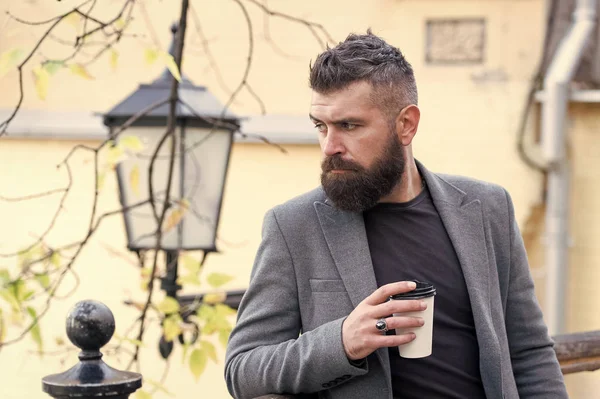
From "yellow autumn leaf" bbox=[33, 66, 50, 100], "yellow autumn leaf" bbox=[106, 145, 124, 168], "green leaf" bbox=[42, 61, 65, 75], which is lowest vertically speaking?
"yellow autumn leaf" bbox=[106, 145, 124, 168]

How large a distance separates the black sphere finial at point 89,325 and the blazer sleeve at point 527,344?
0.99 meters

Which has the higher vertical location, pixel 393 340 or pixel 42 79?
pixel 42 79

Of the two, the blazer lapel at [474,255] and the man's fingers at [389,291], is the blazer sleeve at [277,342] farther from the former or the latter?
the blazer lapel at [474,255]

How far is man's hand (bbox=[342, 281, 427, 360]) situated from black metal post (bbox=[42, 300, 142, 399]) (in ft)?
1.41

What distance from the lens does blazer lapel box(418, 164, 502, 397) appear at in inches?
99.0

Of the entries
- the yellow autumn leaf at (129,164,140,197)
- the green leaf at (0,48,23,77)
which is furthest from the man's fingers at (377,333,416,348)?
the yellow autumn leaf at (129,164,140,197)

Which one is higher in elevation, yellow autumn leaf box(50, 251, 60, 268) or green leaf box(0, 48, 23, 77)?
green leaf box(0, 48, 23, 77)

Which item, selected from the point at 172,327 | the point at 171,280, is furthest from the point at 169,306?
the point at 171,280

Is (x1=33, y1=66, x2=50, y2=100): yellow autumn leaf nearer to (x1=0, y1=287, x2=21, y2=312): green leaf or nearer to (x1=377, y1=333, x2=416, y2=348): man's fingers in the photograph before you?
(x1=0, y1=287, x2=21, y2=312): green leaf

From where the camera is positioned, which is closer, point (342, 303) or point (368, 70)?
point (342, 303)

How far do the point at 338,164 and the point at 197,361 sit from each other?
156 cm

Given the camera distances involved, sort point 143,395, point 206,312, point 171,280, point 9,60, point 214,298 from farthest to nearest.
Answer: point 171,280
point 214,298
point 206,312
point 143,395
point 9,60

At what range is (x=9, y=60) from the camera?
2955 mm

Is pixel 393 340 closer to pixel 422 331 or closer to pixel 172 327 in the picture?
pixel 422 331
